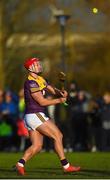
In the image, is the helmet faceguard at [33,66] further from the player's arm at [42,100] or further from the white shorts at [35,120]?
the white shorts at [35,120]

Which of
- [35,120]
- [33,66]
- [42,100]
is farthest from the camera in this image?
[33,66]

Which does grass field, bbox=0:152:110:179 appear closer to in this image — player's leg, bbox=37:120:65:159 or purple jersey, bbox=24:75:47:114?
player's leg, bbox=37:120:65:159

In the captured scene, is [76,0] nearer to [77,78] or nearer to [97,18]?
[97,18]

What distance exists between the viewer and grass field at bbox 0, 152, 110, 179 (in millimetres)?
15188

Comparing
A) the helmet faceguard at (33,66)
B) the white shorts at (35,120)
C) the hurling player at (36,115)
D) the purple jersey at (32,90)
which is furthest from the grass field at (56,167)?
the helmet faceguard at (33,66)

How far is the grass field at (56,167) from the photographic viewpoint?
15.2 meters

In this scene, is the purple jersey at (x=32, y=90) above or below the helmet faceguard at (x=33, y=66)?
below

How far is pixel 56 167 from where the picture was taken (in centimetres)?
1777

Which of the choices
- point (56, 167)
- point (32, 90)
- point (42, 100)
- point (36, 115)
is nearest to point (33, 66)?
point (32, 90)

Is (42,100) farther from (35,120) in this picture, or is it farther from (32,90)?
(35,120)

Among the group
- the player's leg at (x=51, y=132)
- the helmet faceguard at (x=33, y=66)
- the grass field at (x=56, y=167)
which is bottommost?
the grass field at (x=56, y=167)

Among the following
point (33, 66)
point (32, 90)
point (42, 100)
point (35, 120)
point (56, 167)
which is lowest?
point (56, 167)

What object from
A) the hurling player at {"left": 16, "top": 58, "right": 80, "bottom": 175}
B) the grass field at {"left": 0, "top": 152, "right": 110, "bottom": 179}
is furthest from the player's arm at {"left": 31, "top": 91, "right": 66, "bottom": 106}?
the grass field at {"left": 0, "top": 152, "right": 110, "bottom": 179}

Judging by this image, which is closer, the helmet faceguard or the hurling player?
the hurling player
